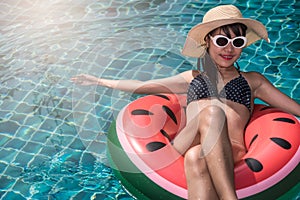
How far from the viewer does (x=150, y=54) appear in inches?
205

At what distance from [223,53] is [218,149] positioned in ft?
2.17

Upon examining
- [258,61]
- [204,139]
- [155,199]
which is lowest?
[258,61]

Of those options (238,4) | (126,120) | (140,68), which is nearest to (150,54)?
(140,68)

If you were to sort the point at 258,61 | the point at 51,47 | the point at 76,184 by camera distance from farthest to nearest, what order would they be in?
the point at 51,47 → the point at 258,61 → the point at 76,184

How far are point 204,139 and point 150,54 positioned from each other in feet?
7.51

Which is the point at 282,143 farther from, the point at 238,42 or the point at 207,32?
the point at 207,32

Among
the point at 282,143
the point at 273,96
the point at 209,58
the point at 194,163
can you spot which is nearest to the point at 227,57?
the point at 209,58

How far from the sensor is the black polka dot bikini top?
11.1 feet

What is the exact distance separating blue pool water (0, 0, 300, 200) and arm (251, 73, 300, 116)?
3.62ft

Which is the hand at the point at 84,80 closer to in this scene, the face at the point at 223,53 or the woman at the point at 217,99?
the woman at the point at 217,99

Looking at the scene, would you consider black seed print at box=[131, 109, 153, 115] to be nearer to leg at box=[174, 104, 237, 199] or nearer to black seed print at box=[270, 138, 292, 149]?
leg at box=[174, 104, 237, 199]

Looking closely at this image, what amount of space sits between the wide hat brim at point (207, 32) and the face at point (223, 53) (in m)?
0.06

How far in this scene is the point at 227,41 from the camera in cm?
321

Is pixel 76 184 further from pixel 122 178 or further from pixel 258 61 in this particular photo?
pixel 258 61
